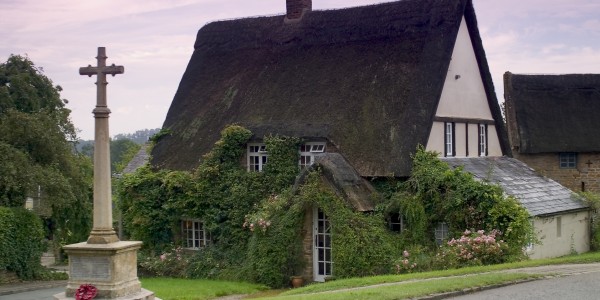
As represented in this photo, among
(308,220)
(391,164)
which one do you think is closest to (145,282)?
(308,220)

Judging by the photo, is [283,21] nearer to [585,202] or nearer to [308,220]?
[308,220]

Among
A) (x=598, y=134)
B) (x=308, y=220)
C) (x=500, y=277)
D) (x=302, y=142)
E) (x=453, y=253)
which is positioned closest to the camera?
(x=500, y=277)

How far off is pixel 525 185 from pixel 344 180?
7.42 meters

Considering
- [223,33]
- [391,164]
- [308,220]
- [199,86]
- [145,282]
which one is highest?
[223,33]

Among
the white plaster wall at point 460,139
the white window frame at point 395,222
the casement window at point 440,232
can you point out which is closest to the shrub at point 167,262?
the white window frame at point 395,222

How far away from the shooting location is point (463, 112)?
98.3 feet

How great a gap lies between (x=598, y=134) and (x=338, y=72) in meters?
17.3

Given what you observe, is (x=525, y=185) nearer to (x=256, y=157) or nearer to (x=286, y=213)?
(x=286, y=213)

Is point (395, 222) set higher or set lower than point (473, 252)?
higher

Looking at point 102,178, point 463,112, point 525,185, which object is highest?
point 463,112

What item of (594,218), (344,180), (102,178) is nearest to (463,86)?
(594,218)

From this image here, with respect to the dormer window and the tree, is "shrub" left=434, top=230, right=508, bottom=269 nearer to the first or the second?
the dormer window

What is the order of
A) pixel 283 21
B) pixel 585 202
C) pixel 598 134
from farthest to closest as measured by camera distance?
pixel 598 134
pixel 283 21
pixel 585 202

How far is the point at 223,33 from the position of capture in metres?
34.5
